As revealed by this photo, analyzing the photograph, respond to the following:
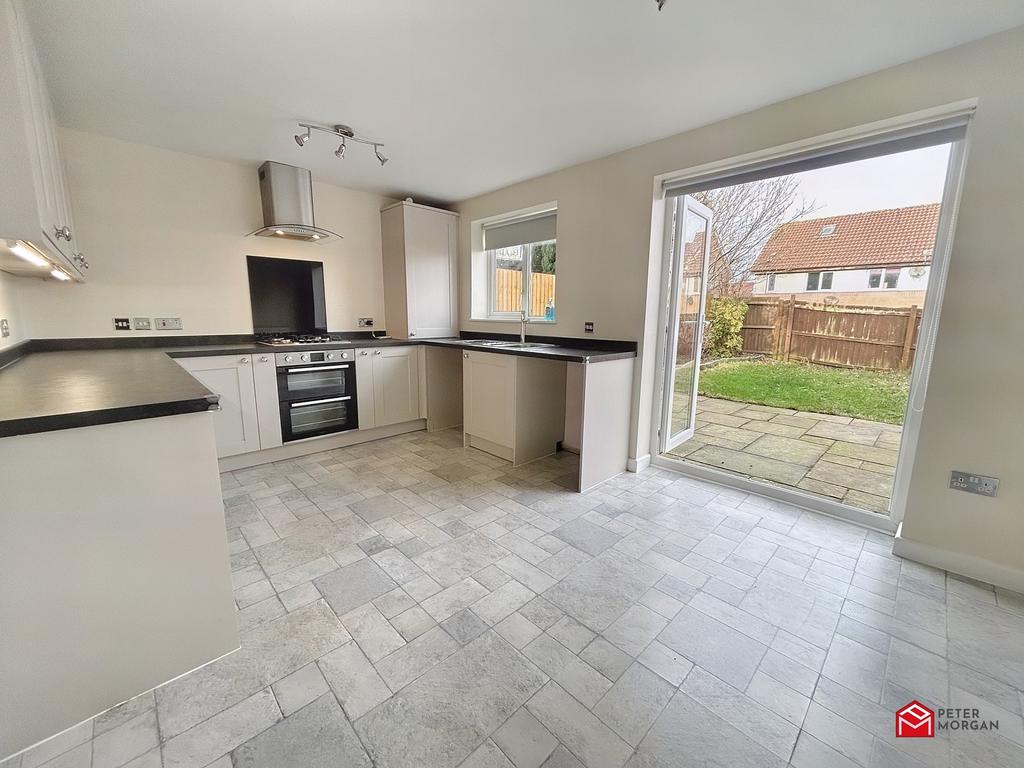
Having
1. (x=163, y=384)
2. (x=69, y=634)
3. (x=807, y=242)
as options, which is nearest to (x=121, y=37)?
(x=163, y=384)

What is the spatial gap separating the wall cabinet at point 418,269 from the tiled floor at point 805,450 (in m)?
2.75

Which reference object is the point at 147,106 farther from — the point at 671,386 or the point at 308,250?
the point at 671,386

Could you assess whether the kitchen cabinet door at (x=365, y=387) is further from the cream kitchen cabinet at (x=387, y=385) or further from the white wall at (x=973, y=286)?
the white wall at (x=973, y=286)

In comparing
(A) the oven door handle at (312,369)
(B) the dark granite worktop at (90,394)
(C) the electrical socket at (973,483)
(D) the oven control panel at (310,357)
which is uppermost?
(B) the dark granite worktop at (90,394)

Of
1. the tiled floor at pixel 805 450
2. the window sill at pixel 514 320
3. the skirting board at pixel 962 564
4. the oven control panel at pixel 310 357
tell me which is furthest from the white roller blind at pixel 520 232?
the skirting board at pixel 962 564

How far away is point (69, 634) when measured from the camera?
3.62 ft

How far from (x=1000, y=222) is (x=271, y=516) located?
3870 millimetres

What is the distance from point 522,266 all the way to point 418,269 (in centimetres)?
106

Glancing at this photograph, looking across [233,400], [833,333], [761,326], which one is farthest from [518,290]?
[833,333]

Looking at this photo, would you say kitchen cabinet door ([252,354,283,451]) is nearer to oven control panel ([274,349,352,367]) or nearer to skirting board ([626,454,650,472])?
oven control panel ([274,349,352,367])

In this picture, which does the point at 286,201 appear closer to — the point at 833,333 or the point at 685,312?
the point at 685,312

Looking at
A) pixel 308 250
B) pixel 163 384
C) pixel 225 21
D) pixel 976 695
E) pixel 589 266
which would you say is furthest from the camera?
pixel 308 250

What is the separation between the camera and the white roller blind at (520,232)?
353 centimetres

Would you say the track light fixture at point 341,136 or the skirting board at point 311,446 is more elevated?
the track light fixture at point 341,136
